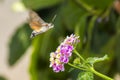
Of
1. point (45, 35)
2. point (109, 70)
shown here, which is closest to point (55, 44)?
point (45, 35)

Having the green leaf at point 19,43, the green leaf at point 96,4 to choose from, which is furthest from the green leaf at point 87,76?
the green leaf at point 19,43

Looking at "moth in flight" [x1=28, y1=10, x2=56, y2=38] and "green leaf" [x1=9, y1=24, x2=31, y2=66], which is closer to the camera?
"moth in flight" [x1=28, y1=10, x2=56, y2=38]

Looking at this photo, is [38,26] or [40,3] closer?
[38,26]

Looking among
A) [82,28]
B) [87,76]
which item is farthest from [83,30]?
[87,76]

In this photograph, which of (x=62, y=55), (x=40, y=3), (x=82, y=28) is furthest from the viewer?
(x=40, y=3)

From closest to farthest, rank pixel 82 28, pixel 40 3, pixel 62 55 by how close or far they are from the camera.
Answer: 1. pixel 62 55
2. pixel 82 28
3. pixel 40 3

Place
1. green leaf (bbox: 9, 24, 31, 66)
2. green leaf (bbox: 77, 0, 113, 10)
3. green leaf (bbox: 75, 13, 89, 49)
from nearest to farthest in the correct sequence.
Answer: green leaf (bbox: 75, 13, 89, 49), green leaf (bbox: 77, 0, 113, 10), green leaf (bbox: 9, 24, 31, 66)

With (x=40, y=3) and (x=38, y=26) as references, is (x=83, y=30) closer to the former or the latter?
(x=40, y=3)

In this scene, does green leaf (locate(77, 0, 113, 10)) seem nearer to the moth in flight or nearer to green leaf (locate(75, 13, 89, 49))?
green leaf (locate(75, 13, 89, 49))

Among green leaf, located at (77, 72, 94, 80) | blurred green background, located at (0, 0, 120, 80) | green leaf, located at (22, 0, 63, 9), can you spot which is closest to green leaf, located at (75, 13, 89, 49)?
blurred green background, located at (0, 0, 120, 80)
